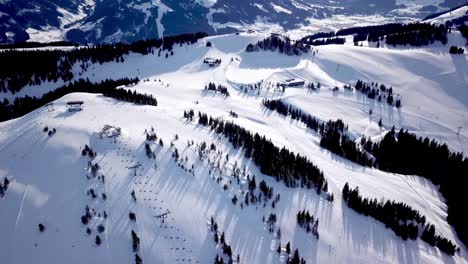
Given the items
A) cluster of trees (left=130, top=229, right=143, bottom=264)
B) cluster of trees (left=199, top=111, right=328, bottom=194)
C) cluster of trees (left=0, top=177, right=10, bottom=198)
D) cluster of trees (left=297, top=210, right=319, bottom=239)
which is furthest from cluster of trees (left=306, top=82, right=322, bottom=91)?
cluster of trees (left=0, top=177, right=10, bottom=198)

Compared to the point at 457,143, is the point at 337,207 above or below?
above

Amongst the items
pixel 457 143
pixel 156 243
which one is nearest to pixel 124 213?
pixel 156 243

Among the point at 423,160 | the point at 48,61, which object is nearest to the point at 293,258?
the point at 423,160

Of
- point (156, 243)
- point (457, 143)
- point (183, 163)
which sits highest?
point (183, 163)

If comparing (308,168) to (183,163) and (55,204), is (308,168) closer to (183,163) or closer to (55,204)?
(183,163)

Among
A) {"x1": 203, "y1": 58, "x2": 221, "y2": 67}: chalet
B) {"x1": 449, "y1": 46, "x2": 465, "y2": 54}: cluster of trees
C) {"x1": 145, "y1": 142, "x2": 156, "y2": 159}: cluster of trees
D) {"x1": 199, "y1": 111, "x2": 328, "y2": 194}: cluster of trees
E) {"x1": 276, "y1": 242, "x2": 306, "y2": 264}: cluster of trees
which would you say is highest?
{"x1": 449, "y1": 46, "x2": 465, "y2": 54}: cluster of trees

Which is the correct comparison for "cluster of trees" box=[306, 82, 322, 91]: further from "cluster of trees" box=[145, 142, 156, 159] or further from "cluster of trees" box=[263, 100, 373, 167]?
"cluster of trees" box=[145, 142, 156, 159]
